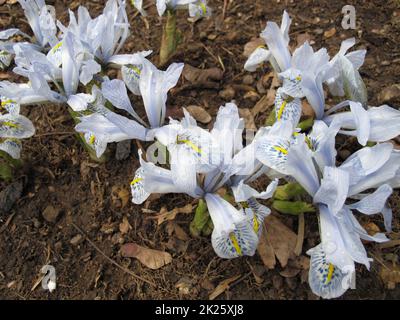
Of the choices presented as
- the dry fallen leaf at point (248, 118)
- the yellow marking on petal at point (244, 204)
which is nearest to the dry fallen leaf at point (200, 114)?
the dry fallen leaf at point (248, 118)

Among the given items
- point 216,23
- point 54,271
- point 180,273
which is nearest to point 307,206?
→ point 180,273

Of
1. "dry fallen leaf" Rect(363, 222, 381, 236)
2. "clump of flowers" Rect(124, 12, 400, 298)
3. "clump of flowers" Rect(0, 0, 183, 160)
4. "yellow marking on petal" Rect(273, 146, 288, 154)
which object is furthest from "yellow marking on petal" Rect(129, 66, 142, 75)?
"dry fallen leaf" Rect(363, 222, 381, 236)

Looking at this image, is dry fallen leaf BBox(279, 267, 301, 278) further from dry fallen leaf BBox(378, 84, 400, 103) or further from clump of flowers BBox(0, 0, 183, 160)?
dry fallen leaf BBox(378, 84, 400, 103)

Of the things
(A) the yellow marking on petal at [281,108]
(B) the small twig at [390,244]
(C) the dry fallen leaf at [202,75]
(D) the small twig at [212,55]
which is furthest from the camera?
(D) the small twig at [212,55]

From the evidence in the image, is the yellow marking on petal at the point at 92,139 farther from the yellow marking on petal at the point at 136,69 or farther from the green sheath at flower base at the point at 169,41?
the green sheath at flower base at the point at 169,41

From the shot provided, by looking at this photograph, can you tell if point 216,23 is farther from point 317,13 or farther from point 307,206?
point 307,206

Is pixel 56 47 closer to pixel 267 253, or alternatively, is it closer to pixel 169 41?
pixel 169 41
